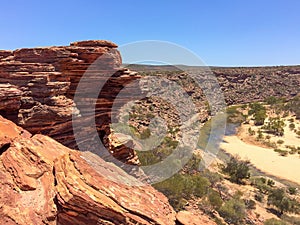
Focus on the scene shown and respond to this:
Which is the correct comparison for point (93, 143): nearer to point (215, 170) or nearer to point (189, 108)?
A: point (215, 170)

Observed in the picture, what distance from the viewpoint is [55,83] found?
1128 cm

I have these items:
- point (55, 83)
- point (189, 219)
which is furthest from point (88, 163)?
point (55, 83)

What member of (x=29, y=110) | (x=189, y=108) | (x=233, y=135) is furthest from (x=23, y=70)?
(x=189, y=108)

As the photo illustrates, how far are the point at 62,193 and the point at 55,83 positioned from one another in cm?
548

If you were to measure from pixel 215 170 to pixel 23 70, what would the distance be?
24.4m

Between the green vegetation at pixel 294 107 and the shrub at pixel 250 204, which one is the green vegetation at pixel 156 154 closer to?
the shrub at pixel 250 204

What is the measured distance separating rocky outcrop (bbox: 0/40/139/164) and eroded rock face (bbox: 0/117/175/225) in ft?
6.42

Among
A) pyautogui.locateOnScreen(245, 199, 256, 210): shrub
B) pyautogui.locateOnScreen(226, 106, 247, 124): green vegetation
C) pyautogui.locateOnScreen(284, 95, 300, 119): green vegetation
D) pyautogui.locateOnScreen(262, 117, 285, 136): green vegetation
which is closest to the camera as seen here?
pyautogui.locateOnScreen(245, 199, 256, 210): shrub

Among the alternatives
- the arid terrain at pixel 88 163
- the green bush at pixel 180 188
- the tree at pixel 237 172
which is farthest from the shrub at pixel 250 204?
the tree at pixel 237 172

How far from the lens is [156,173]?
22250 millimetres

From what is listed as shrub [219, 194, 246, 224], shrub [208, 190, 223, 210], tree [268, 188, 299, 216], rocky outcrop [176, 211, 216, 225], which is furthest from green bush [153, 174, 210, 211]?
rocky outcrop [176, 211, 216, 225]

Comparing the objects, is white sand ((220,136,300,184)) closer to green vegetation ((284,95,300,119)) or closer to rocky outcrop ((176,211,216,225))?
rocky outcrop ((176,211,216,225))

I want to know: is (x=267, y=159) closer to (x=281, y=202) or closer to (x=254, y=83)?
(x=281, y=202)

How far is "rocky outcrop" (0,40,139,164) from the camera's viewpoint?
10758mm
